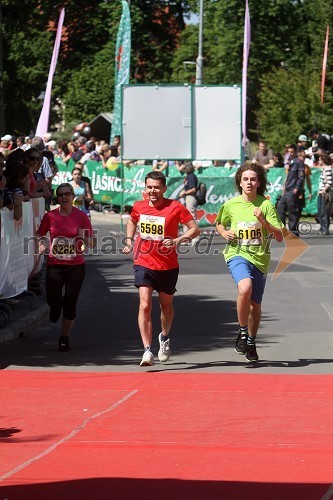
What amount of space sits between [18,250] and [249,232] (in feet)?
13.1

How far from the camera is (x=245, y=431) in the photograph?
8.98 metres

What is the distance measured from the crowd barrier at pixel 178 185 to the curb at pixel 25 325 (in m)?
13.4

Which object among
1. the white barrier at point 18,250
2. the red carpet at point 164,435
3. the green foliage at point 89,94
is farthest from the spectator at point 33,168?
the green foliage at point 89,94

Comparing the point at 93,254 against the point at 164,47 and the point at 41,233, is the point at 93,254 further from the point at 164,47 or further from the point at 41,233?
the point at 164,47

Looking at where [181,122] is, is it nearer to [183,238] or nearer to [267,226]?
[267,226]

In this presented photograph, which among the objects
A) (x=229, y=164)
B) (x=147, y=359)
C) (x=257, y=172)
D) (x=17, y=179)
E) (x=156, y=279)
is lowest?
(x=229, y=164)

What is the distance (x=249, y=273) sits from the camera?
12.4 m

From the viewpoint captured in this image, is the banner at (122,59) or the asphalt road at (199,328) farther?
the banner at (122,59)

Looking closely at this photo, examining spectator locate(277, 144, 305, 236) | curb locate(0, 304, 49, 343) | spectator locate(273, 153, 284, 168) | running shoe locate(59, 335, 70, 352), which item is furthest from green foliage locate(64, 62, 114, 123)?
running shoe locate(59, 335, 70, 352)

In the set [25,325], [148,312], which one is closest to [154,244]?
[148,312]

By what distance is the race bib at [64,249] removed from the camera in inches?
526

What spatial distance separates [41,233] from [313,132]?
85.0ft

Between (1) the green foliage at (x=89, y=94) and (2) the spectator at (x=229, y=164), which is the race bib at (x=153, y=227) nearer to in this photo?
(2) the spectator at (x=229, y=164)

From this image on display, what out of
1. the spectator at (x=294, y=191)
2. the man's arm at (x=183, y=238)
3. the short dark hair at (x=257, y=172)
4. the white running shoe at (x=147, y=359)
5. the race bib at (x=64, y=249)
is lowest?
the spectator at (x=294, y=191)
